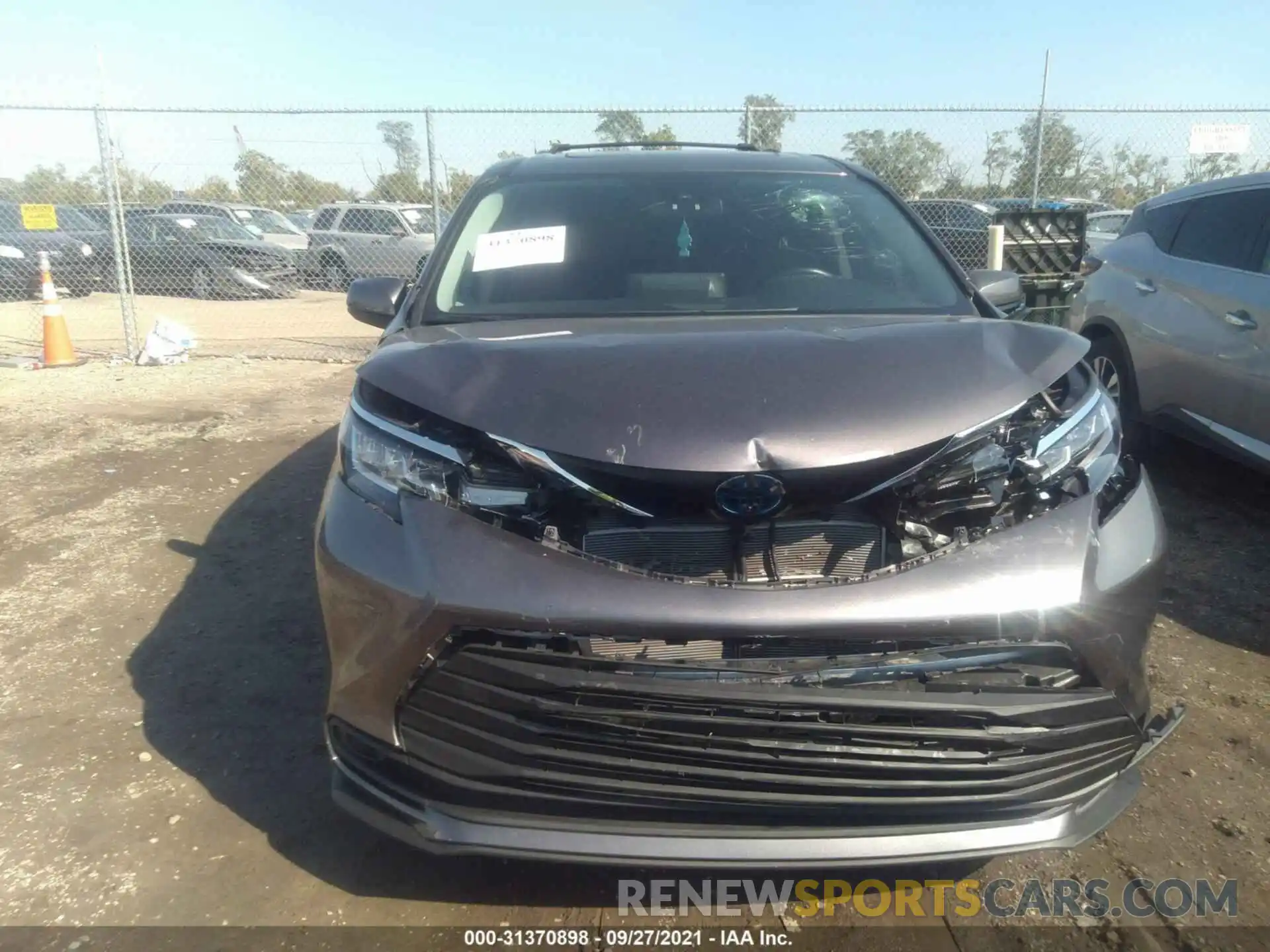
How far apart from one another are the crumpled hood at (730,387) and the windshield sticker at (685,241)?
0.77 meters

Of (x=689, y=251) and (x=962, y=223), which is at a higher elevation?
(x=689, y=251)

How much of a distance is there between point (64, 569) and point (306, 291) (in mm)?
12540

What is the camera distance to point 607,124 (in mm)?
9672

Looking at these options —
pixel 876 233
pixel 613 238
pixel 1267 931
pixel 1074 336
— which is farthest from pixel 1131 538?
pixel 613 238

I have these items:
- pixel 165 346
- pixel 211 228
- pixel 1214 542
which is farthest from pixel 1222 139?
pixel 211 228

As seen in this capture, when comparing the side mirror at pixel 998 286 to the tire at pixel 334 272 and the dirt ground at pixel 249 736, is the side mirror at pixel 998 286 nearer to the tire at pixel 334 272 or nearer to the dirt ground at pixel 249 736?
the dirt ground at pixel 249 736

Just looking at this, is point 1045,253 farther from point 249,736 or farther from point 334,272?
point 334,272

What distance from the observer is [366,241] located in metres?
14.6

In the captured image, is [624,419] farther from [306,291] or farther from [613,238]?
[306,291]

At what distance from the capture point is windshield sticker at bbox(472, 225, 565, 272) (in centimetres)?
297

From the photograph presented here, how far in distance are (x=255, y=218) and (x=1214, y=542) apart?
17.0 m

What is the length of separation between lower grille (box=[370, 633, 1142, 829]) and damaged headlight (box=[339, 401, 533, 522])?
31 cm

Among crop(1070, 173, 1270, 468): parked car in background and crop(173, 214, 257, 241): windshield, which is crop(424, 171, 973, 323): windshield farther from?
crop(173, 214, 257, 241): windshield

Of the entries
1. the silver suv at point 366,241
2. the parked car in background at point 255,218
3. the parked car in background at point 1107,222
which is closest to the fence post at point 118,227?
the silver suv at point 366,241
